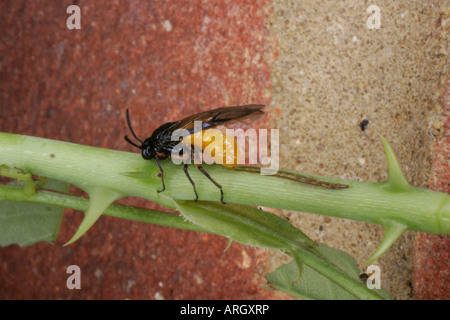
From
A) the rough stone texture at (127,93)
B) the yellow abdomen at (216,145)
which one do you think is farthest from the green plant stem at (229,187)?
the rough stone texture at (127,93)

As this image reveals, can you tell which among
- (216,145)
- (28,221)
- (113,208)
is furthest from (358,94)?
(28,221)

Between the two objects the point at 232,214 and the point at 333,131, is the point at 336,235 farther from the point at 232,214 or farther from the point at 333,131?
the point at 232,214

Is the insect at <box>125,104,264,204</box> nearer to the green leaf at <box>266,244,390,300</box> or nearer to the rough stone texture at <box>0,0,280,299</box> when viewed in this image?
the rough stone texture at <box>0,0,280,299</box>

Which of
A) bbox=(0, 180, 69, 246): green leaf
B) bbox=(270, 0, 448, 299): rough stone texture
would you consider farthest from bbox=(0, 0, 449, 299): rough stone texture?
bbox=(0, 180, 69, 246): green leaf

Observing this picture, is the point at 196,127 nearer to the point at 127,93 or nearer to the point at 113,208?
the point at 113,208
